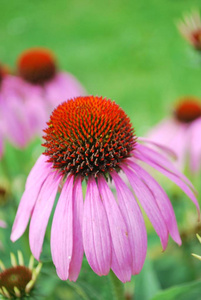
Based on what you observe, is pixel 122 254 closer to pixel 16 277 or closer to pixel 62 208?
pixel 62 208

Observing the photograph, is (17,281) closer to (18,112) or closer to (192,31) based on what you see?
(18,112)

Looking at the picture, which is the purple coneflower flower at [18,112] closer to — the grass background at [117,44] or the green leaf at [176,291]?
the green leaf at [176,291]

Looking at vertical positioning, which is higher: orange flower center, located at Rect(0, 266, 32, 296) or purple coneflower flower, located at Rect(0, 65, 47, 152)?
purple coneflower flower, located at Rect(0, 65, 47, 152)

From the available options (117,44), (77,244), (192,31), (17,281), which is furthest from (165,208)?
(117,44)

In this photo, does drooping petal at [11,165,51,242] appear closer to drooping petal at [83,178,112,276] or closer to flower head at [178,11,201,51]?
drooping petal at [83,178,112,276]

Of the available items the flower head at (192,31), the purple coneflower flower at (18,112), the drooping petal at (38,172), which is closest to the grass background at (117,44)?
the purple coneflower flower at (18,112)

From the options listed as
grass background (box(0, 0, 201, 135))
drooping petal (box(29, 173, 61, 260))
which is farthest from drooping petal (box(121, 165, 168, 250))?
grass background (box(0, 0, 201, 135))
